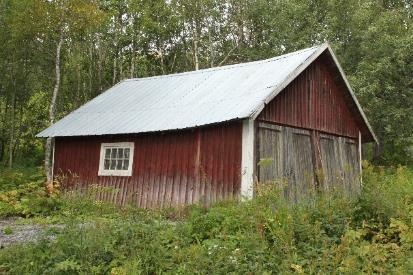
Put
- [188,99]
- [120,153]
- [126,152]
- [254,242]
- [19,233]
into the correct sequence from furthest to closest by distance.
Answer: [120,153] < [126,152] < [188,99] < [19,233] < [254,242]

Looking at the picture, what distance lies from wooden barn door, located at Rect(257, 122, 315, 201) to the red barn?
28 millimetres

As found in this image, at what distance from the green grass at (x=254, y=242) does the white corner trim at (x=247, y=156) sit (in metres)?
3.26

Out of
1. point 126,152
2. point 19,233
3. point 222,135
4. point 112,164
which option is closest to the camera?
point 19,233

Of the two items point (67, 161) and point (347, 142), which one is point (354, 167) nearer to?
point (347, 142)

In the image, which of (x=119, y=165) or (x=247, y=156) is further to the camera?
Answer: (x=119, y=165)

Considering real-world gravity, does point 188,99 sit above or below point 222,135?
above

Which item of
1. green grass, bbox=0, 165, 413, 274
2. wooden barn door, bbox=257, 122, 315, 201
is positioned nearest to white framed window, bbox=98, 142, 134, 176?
wooden barn door, bbox=257, 122, 315, 201

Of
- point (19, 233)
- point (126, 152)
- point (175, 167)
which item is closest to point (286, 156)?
point (175, 167)

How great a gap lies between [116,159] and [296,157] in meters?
5.75

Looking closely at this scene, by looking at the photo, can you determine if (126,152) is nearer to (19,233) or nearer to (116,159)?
(116,159)

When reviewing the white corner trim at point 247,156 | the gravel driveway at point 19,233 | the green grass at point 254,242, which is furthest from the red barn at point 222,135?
the gravel driveway at point 19,233

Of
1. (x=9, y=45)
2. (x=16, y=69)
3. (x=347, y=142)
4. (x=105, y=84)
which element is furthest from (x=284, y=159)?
(x=105, y=84)

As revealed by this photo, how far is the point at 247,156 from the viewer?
11.8 meters

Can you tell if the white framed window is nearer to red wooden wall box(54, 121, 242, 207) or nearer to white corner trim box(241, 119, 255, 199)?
red wooden wall box(54, 121, 242, 207)
